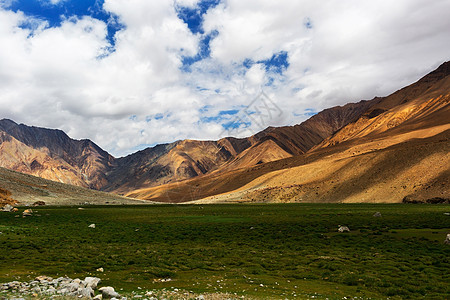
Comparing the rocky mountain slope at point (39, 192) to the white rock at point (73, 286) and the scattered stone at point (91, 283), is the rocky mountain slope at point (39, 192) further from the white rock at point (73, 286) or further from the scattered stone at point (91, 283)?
the white rock at point (73, 286)

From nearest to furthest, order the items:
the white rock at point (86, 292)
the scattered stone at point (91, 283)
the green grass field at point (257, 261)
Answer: the white rock at point (86, 292) < the scattered stone at point (91, 283) < the green grass field at point (257, 261)

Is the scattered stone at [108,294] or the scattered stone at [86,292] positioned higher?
the scattered stone at [86,292]

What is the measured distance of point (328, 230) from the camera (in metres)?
32.1

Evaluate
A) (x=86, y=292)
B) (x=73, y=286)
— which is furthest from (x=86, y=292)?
(x=73, y=286)

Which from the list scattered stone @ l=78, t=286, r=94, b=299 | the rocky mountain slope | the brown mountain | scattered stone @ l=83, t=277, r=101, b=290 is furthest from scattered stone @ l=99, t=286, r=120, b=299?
the brown mountain

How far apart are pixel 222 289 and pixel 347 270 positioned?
7479 mm

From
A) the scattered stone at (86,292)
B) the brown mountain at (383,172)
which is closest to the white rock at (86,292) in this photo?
the scattered stone at (86,292)

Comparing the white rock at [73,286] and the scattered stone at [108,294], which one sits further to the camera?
the white rock at [73,286]

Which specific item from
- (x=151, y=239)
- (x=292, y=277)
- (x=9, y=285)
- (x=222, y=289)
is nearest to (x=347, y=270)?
(x=292, y=277)

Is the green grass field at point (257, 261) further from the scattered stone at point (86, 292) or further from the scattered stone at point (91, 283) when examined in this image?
the scattered stone at point (86, 292)

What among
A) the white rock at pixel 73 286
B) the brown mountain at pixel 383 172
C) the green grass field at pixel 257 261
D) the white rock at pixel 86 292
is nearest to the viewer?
the white rock at pixel 86 292

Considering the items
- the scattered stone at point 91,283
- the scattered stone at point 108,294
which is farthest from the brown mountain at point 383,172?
the scattered stone at point 108,294

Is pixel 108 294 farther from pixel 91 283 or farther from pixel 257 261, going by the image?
pixel 257 261

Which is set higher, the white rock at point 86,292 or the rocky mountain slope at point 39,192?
the rocky mountain slope at point 39,192
